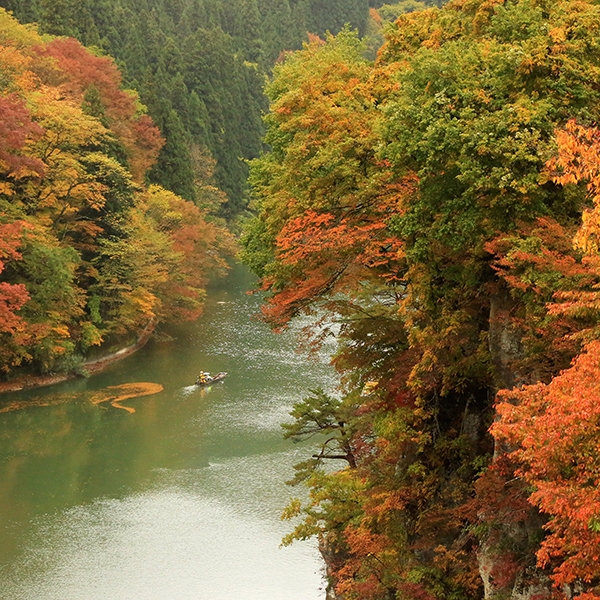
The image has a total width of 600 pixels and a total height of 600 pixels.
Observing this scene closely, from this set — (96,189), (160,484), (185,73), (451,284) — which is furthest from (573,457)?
(185,73)

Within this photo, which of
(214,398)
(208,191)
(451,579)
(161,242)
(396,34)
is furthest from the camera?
(208,191)

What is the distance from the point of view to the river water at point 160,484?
691 inches

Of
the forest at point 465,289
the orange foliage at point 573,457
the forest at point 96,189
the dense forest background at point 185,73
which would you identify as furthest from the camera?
the dense forest background at point 185,73

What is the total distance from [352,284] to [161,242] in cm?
2373

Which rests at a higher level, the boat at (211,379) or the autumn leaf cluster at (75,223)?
the autumn leaf cluster at (75,223)

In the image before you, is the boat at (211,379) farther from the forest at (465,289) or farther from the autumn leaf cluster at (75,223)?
the forest at (465,289)

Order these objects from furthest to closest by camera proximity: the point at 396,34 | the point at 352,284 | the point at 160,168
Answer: the point at 160,168
the point at 396,34
the point at 352,284

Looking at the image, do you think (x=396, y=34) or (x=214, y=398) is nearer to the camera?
(x=396, y=34)

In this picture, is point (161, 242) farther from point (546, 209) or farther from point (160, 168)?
point (546, 209)

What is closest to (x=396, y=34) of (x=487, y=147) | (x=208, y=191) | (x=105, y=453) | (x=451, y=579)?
(x=487, y=147)

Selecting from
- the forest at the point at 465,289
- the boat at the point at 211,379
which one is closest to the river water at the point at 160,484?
the boat at the point at 211,379

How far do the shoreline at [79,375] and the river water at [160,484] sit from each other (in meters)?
0.51

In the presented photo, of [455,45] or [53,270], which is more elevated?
[455,45]

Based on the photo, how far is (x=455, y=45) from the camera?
10.4 meters
